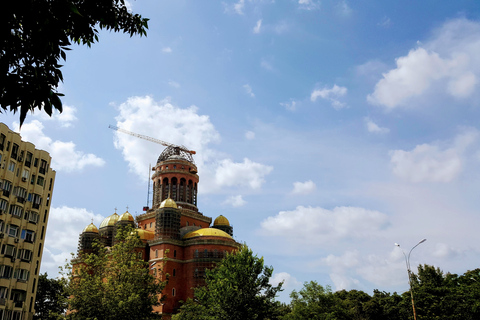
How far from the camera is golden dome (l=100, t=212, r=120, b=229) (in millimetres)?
60938

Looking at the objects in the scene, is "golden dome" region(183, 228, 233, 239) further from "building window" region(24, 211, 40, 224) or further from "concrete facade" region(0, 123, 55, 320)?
"building window" region(24, 211, 40, 224)

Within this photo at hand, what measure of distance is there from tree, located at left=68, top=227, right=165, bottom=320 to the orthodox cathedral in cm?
1418

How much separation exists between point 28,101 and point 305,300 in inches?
1635

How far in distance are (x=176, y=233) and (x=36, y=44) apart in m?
46.2

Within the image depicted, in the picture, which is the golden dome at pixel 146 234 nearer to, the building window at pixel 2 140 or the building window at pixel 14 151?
the building window at pixel 14 151

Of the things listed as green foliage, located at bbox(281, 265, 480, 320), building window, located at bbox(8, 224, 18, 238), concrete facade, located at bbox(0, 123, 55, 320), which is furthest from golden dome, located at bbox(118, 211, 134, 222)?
green foliage, located at bbox(281, 265, 480, 320)

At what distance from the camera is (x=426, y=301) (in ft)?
140

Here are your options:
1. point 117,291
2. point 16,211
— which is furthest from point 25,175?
point 117,291

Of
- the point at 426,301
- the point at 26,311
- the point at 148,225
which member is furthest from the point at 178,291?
the point at 426,301

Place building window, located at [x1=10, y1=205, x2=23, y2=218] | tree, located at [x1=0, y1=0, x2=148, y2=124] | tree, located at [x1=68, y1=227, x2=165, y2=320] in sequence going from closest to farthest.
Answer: tree, located at [x1=0, y1=0, x2=148, y2=124]
tree, located at [x1=68, y1=227, x2=165, y2=320]
building window, located at [x1=10, y1=205, x2=23, y2=218]

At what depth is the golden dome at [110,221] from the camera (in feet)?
200

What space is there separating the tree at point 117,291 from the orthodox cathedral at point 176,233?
14.2 m

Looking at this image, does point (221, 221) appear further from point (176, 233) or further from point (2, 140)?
point (2, 140)

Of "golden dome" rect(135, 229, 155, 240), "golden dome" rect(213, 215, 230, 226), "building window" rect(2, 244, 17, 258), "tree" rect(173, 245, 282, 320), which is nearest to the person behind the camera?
"tree" rect(173, 245, 282, 320)
